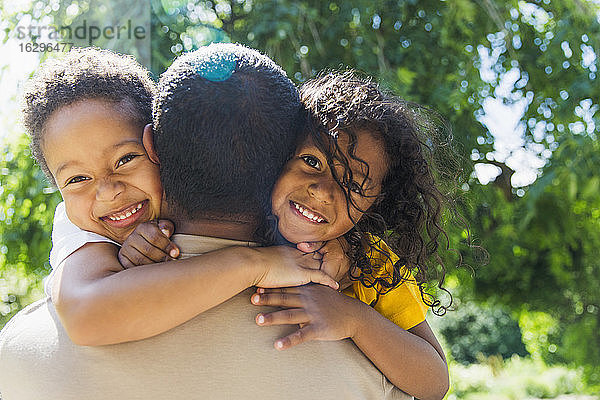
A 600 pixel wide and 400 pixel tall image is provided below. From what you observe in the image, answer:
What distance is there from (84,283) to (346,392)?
1.54 feet

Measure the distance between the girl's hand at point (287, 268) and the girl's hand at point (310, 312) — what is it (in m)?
0.01

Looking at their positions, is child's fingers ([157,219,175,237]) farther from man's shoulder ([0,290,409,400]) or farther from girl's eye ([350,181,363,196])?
girl's eye ([350,181,363,196])

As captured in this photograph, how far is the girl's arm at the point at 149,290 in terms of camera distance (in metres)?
1.02

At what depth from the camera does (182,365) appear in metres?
1.01

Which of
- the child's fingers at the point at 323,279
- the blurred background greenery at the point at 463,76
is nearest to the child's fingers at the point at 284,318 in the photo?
the child's fingers at the point at 323,279

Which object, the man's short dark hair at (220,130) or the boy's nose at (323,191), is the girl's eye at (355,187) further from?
the man's short dark hair at (220,130)

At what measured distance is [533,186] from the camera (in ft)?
11.3

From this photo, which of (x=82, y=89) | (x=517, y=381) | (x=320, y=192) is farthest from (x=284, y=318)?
(x=517, y=381)

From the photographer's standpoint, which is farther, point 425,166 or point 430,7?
point 430,7

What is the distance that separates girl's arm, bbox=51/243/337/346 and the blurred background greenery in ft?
6.71

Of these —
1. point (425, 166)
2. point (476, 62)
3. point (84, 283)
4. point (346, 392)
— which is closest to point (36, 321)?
point (84, 283)

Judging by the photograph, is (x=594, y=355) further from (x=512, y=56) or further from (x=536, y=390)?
(x=536, y=390)

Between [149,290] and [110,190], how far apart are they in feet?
1.12

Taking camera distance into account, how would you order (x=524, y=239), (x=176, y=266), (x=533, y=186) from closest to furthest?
(x=176, y=266) → (x=533, y=186) → (x=524, y=239)
